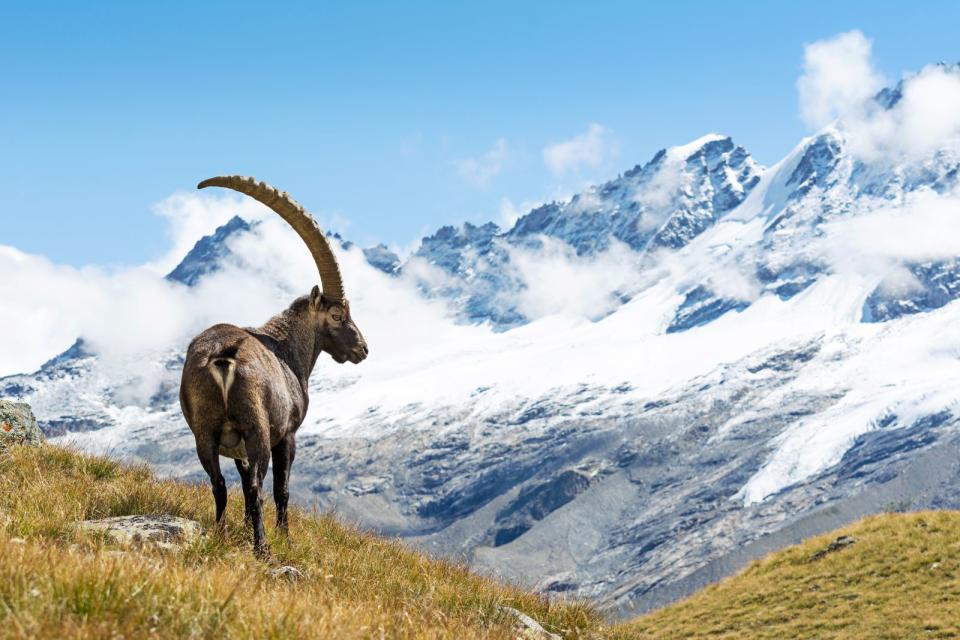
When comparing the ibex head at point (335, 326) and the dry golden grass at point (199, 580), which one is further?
the ibex head at point (335, 326)

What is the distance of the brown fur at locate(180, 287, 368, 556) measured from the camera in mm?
10078

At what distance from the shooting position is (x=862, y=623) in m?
30.8

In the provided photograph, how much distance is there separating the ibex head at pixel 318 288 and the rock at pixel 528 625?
4.87 m

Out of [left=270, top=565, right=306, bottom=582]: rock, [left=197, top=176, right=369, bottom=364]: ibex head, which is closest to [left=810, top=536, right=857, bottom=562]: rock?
[left=197, top=176, right=369, bottom=364]: ibex head

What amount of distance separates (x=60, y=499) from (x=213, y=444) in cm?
168

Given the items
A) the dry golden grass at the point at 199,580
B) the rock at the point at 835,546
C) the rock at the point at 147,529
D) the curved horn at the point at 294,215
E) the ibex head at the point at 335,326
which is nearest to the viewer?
the dry golden grass at the point at 199,580

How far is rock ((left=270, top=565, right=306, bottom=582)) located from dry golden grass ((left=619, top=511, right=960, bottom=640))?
2336cm

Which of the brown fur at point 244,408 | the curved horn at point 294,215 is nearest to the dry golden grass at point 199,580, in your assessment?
the brown fur at point 244,408

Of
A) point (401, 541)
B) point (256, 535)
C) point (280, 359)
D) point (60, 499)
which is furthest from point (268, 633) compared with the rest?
point (401, 541)

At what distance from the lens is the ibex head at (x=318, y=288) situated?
1224cm

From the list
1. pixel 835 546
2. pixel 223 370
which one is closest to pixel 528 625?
pixel 223 370

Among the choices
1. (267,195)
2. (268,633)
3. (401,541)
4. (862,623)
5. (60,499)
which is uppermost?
(267,195)

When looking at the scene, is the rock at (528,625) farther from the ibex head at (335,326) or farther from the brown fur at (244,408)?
the ibex head at (335,326)

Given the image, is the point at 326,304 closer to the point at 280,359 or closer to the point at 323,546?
the point at 280,359
